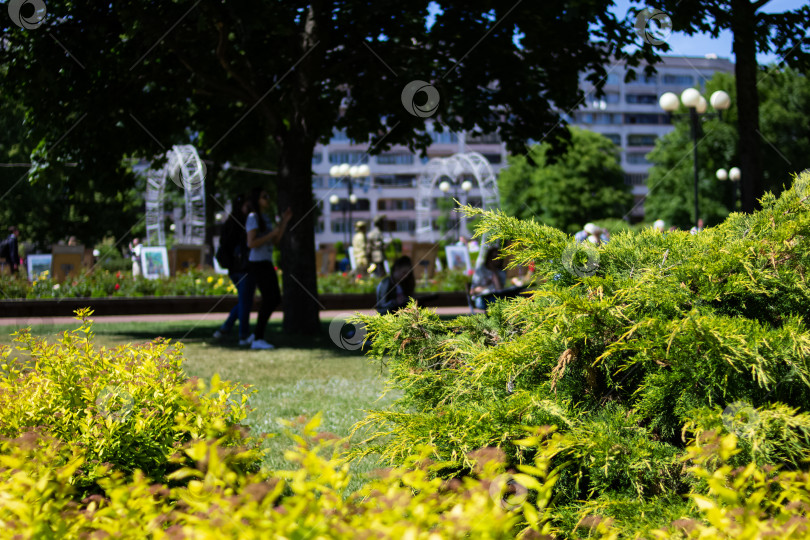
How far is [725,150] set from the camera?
158ft

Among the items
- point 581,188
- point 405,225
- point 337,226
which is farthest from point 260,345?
point 405,225

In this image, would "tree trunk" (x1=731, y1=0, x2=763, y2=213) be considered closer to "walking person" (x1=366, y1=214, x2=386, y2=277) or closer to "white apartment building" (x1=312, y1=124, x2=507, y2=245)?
"walking person" (x1=366, y1=214, x2=386, y2=277)

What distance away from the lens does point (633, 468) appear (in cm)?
224

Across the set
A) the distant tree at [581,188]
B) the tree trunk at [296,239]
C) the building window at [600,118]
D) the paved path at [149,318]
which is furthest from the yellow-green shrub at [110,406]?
the building window at [600,118]

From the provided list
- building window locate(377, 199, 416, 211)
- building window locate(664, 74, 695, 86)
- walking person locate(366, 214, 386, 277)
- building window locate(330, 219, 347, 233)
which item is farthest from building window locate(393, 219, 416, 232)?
walking person locate(366, 214, 386, 277)

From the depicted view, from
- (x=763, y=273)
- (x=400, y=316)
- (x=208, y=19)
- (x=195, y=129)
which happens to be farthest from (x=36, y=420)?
(x=195, y=129)

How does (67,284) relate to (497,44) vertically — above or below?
below

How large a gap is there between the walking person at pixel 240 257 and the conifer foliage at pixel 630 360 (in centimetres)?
699

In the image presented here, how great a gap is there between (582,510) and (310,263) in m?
10.6

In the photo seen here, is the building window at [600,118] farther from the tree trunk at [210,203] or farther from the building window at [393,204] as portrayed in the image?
the tree trunk at [210,203]

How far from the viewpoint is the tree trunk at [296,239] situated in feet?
40.5

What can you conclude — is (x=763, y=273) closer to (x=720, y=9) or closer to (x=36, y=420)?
(x=36, y=420)

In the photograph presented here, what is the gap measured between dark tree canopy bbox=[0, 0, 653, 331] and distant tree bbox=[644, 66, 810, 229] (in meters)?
34.7

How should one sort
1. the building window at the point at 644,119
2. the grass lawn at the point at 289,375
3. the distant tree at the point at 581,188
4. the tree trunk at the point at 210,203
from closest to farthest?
the grass lawn at the point at 289,375 < the tree trunk at the point at 210,203 < the distant tree at the point at 581,188 < the building window at the point at 644,119
